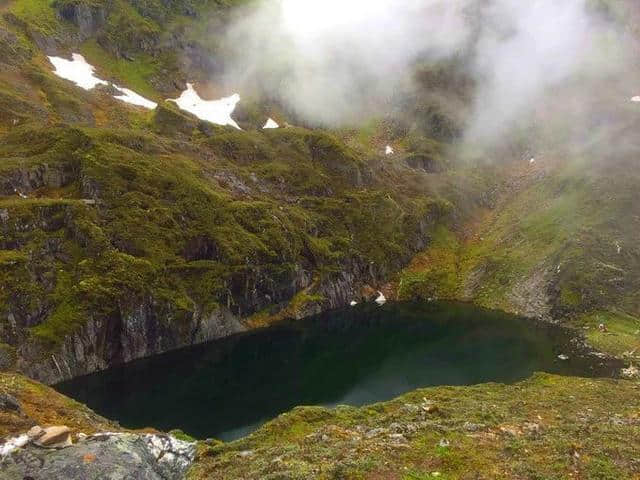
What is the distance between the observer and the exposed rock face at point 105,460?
1825 centimetres

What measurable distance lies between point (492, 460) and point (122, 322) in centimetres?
7544

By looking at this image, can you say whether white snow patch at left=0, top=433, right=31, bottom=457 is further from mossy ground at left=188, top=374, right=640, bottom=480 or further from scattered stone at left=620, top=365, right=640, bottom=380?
scattered stone at left=620, top=365, right=640, bottom=380

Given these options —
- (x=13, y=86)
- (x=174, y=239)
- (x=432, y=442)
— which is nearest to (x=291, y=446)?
(x=432, y=442)

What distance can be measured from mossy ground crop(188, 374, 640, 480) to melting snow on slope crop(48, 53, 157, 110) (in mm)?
152596

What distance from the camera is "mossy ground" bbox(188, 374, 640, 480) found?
2613 cm

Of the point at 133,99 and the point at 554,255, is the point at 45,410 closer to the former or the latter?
the point at 554,255

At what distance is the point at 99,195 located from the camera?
104 meters

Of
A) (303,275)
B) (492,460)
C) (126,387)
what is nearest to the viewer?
(492,460)

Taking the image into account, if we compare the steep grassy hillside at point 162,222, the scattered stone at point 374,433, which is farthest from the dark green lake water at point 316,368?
the scattered stone at point 374,433

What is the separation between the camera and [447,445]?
29.7 metres

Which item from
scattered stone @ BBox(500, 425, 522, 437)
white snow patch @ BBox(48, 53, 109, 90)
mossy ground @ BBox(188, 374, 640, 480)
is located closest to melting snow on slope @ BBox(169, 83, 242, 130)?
white snow patch @ BBox(48, 53, 109, 90)

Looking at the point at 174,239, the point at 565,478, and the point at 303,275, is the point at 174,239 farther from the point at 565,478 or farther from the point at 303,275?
the point at 565,478

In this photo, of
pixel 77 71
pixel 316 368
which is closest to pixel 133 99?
pixel 77 71

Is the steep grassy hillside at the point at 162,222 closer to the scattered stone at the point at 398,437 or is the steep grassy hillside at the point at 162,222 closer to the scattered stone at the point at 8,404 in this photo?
the scattered stone at the point at 8,404
